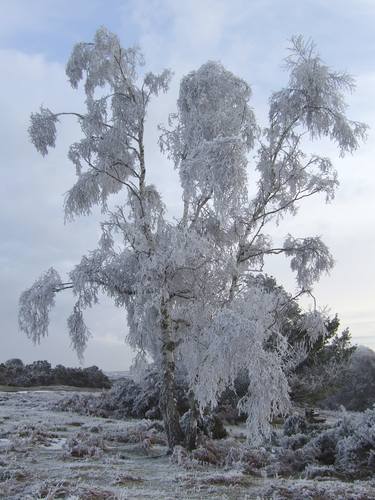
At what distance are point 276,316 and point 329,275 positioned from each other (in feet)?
7.29

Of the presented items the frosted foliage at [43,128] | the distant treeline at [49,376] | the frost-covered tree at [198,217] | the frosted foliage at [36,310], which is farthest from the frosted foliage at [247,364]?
the distant treeline at [49,376]

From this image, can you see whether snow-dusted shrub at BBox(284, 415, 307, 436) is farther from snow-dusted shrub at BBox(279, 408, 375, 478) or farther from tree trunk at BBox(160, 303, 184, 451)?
tree trunk at BBox(160, 303, 184, 451)

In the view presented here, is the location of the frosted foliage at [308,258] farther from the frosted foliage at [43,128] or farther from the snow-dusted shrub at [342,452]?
the frosted foliage at [43,128]

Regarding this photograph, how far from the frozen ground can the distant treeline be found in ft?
60.8

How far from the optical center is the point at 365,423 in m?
10.5

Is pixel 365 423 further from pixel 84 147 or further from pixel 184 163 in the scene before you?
pixel 84 147

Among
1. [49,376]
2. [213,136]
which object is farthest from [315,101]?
[49,376]

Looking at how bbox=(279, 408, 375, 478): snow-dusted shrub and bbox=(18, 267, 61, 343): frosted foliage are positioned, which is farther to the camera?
bbox=(18, 267, 61, 343): frosted foliage

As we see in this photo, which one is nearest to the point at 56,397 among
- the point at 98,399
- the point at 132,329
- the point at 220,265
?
the point at 98,399

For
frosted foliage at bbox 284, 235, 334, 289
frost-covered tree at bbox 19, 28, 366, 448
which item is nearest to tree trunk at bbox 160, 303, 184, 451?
frost-covered tree at bbox 19, 28, 366, 448

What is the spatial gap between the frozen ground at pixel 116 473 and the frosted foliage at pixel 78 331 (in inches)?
71.7

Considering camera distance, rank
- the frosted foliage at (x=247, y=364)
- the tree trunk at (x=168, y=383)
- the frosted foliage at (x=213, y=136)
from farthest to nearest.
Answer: the tree trunk at (x=168, y=383) → the frosted foliage at (x=213, y=136) → the frosted foliage at (x=247, y=364)

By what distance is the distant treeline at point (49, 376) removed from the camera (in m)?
31.9

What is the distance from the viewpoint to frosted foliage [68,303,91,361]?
39.7ft
